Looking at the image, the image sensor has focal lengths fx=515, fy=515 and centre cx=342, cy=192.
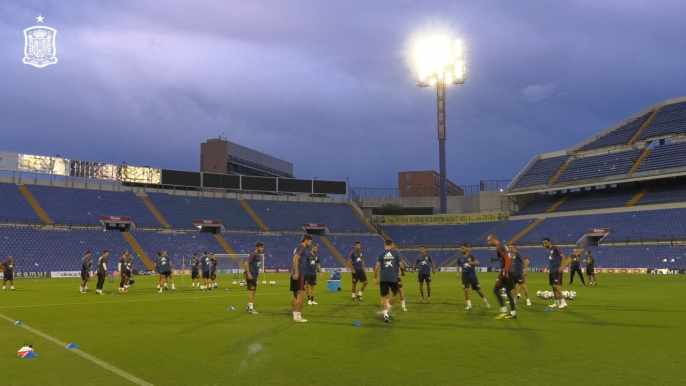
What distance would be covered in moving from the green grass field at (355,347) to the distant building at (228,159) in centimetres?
9519

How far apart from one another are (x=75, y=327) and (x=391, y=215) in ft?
232

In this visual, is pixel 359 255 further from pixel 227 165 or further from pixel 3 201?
pixel 227 165

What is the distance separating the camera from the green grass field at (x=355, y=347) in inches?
295

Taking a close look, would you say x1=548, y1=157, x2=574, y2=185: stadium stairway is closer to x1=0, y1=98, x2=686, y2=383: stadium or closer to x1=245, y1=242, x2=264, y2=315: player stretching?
x1=0, y1=98, x2=686, y2=383: stadium

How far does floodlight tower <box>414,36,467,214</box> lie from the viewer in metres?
70.6

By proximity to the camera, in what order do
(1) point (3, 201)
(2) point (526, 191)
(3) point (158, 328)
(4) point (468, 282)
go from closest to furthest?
(3) point (158, 328) < (4) point (468, 282) < (1) point (3, 201) < (2) point (526, 191)

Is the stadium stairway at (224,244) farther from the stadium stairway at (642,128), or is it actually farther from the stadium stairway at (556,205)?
the stadium stairway at (642,128)

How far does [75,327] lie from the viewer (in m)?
13.0

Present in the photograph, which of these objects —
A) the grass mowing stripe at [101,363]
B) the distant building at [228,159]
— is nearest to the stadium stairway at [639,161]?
the grass mowing stripe at [101,363]

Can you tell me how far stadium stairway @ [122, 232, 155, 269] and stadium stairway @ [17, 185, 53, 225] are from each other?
8110 mm

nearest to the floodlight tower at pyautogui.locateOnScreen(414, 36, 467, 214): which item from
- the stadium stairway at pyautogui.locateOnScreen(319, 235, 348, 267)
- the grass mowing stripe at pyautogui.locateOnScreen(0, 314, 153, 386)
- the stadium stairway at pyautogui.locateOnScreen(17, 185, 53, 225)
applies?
the stadium stairway at pyautogui.locateOnScreen(319, 235, 348, 267)

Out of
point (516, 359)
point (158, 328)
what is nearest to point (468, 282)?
point (516, 359)

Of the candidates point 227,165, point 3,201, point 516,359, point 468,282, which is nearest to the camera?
point 516,359

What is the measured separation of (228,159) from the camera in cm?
11069
